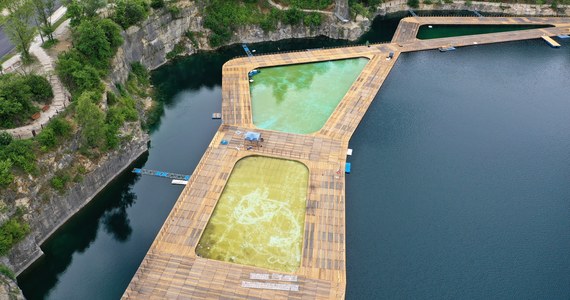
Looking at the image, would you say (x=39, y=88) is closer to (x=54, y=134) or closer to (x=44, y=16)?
(x=54, y=134)

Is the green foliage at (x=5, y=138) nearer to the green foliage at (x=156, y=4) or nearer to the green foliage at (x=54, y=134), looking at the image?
the green foliage at (x=54, y=134)

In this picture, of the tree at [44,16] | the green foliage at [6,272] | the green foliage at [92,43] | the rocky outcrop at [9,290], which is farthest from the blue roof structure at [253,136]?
the tree at [44,16]

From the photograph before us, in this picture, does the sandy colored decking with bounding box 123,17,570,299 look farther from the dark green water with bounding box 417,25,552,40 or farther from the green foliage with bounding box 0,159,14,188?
the dark green water with bounding box 417,25,552,40

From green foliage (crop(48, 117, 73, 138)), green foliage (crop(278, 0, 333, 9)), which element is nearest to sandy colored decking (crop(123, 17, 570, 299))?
green foliage (crop(278, 0, 333, 9))

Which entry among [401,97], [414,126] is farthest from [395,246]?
[401,97]

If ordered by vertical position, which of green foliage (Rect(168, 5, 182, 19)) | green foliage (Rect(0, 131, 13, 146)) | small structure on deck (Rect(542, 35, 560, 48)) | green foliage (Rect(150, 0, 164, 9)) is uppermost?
green foliage (Rect(150, 0, 164, 9))

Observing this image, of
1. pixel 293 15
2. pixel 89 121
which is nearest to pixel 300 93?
pixel 293 15
